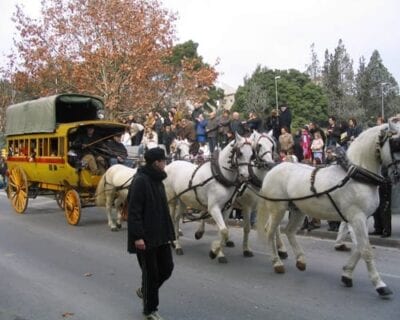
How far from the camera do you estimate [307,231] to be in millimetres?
11391

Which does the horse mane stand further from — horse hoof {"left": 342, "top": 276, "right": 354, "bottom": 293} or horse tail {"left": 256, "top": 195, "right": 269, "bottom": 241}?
horse tail {"left": 256, "top": 195, "right": 269, "bottom": 241}

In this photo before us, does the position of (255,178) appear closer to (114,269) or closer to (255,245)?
(255,245)

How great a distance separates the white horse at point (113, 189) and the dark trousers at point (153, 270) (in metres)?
6.59

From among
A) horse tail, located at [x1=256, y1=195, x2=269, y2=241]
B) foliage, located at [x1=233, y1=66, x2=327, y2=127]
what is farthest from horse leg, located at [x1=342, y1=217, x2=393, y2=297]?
foliage, located at [x1=233, y1=66, x2=327, y2=127]

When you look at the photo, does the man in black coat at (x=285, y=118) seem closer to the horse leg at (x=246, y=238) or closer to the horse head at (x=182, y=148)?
the horse head at (x=182, y=148)

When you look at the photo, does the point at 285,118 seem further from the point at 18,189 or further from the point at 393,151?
the point at 393,151

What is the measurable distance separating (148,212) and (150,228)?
0.16 metres

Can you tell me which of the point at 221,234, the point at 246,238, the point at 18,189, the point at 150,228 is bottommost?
the point at 246,238

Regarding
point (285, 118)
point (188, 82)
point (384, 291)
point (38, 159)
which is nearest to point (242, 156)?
point (384, 291)

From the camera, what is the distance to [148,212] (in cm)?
553

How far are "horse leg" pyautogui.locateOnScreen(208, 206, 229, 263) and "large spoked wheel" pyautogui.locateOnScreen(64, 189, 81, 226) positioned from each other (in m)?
4.99

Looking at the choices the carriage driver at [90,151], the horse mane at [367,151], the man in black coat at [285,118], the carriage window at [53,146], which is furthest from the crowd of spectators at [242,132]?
the horse mane at [367,151]

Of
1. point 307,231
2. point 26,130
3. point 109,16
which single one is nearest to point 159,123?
point 26,130

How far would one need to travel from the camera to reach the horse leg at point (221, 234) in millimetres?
8359
